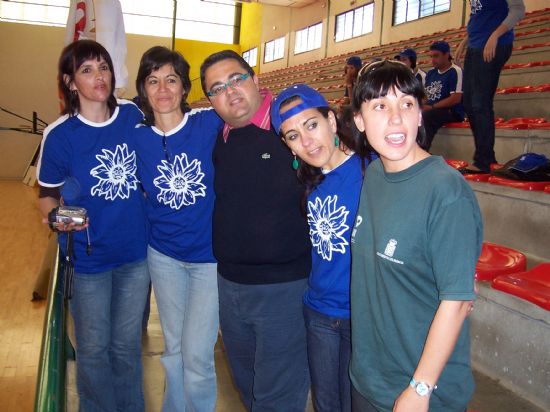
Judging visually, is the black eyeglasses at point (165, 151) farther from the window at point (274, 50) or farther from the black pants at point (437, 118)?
the window at point (274, 50)

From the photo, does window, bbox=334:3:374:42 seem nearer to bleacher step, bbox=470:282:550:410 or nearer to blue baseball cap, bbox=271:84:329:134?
bleacher step, bbox=470:282:550:410

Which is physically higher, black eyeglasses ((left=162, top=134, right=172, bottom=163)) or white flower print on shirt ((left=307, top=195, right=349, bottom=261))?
black eyeglasses ((left=162, top=134, right=172, bottom=163))

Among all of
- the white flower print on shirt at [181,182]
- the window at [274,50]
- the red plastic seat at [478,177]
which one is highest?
the window at [274,50]

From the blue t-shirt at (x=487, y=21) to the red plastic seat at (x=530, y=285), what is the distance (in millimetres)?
1812

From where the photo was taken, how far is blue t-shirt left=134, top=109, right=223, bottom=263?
191 cm

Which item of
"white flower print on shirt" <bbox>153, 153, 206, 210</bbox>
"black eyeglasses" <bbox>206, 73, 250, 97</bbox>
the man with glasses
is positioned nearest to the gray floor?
the man with glasses

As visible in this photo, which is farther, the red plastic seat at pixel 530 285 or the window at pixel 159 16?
the window at pixel 159 16

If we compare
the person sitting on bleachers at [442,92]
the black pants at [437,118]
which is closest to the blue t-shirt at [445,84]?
the person sitting on bleachers at [442,92]

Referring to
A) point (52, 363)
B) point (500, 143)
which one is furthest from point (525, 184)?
point (52, 363)

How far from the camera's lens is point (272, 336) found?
175cm

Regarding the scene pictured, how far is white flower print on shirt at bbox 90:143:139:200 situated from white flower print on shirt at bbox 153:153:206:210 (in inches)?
7.1

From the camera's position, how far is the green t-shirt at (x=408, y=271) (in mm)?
974

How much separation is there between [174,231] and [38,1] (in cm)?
1836

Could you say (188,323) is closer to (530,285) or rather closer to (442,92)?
(530,285)
